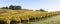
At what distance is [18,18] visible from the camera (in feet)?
27.3

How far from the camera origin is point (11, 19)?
27.2 ft

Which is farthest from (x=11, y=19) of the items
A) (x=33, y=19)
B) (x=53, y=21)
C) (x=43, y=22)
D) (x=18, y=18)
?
(x=53, y=21)

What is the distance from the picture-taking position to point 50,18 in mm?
9461

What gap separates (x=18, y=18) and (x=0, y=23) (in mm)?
1045

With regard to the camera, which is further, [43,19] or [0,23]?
[43,19]

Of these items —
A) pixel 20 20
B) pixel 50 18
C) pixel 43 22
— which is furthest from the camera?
pixel 50 18

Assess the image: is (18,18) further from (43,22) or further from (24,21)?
(43,22)

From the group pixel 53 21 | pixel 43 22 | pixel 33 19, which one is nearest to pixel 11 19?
pixel 33 19

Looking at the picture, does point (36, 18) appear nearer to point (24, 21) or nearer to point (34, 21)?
point (34, 21)

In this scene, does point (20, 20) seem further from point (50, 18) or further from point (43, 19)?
point (50, 18)

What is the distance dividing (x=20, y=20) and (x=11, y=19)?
50cm

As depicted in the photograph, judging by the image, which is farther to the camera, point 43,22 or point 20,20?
point 43,22

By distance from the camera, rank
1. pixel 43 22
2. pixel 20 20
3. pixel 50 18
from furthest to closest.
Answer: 1. pixel 50 18
2. pixel 43 22
3. pixel 20 20

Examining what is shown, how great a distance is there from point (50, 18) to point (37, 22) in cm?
112
